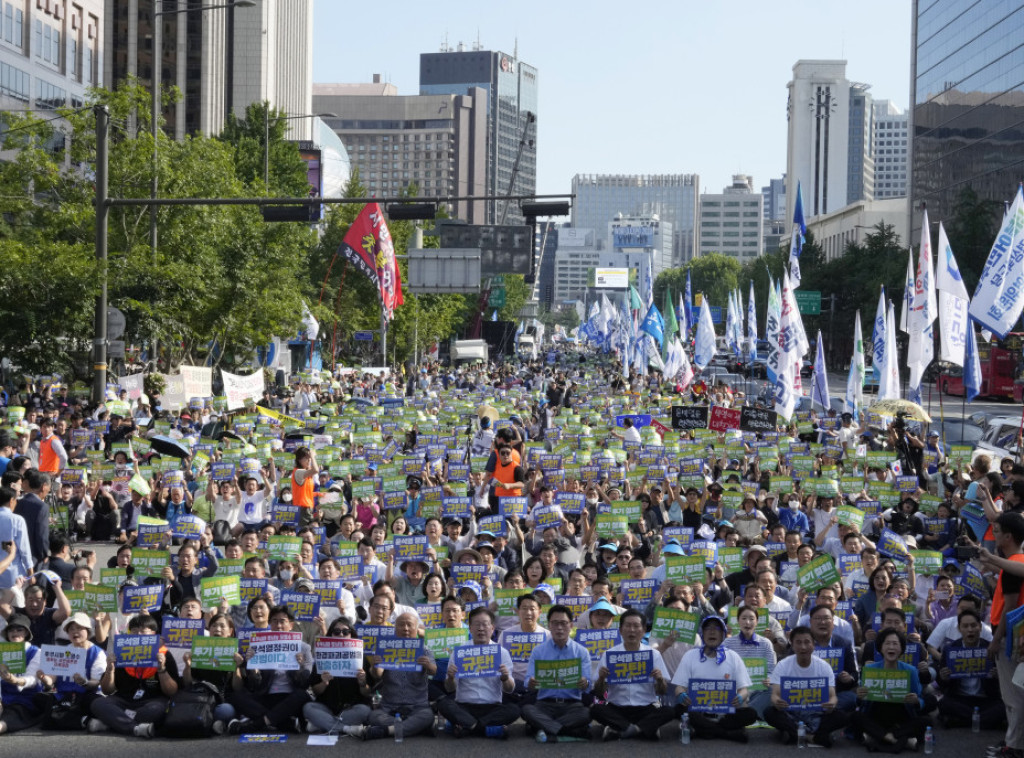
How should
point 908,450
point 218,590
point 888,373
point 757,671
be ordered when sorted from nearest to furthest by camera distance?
point 757,671, point 218,590, point 908,450, point 888,373

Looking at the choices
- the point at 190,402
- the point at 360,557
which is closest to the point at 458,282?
the point at 190,402

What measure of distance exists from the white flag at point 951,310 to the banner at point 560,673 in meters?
12.9

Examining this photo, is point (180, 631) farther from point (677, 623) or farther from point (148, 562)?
point (677, 623)

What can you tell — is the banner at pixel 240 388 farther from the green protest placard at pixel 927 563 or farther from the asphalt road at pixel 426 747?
the asphalt road at pixel 426 747

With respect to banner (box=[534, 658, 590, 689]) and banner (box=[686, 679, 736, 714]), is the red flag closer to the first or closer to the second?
banner (box=[534, 658, 590, 689])

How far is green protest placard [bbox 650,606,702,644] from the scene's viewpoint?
11.2 metres

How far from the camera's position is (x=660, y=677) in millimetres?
10844

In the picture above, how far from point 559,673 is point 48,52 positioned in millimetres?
62264

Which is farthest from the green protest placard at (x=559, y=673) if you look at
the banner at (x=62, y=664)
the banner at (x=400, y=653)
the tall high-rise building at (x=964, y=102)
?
the tall high-rise building at (x=964, y=102)

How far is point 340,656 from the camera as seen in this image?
1095 centimetres

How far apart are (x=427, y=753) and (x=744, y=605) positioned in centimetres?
313

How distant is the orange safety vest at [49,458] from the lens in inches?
819

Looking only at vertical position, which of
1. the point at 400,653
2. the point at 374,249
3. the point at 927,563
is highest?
the point at 374,249

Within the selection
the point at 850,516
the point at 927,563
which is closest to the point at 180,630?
the point at 927,563
